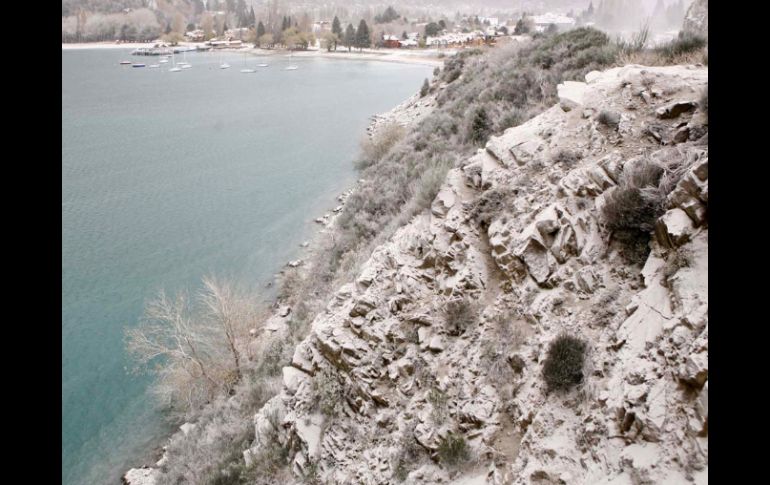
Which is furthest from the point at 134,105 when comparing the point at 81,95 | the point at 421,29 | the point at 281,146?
the point at 421,29

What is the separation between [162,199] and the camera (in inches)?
1099

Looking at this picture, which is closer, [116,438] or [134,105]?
[116,438]

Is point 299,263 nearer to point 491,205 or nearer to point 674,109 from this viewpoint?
point 491,205

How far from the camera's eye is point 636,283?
18.6ft

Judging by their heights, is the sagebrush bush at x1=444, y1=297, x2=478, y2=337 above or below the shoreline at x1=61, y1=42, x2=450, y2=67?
below

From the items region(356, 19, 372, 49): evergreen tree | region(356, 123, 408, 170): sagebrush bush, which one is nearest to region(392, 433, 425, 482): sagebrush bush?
region(356, 123, 408, 170): sagebrush bush

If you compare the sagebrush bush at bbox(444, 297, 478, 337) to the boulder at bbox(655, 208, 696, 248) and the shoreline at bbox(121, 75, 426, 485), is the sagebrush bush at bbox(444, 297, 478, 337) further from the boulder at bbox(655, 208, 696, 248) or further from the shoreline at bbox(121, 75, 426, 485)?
the shoreline at bbox(121, 75, 426, 485)

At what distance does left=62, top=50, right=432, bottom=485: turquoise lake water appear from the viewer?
46.1 ft

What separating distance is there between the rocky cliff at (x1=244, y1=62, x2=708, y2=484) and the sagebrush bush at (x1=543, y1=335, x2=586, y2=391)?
12 cm

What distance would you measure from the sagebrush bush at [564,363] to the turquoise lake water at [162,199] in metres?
11.6

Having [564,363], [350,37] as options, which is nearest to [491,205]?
[564,363]

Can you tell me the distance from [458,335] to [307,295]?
810cm
